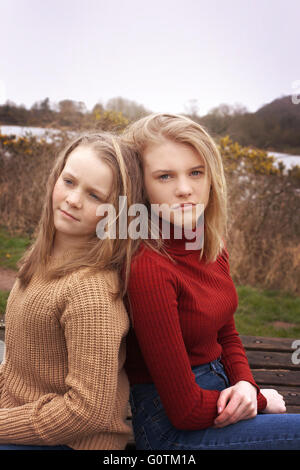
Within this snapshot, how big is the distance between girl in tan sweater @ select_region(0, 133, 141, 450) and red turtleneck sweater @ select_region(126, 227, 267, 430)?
0.19 feet

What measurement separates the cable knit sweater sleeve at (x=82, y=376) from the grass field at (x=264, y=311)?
243cm

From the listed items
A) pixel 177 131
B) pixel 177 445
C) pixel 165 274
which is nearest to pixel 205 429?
pixel 177 445

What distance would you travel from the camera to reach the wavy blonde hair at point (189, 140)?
1.46 meters

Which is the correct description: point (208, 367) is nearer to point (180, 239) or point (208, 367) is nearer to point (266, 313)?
point (180, 239)

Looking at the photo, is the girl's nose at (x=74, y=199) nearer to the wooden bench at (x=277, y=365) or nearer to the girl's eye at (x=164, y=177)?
the girl's eye at (x=164, y=177)

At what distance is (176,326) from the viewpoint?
1.31 metres

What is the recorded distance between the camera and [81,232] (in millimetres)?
1444

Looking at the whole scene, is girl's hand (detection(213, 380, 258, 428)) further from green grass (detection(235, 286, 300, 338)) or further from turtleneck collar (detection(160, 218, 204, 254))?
green grass (detection(235, 286, 300, 338))

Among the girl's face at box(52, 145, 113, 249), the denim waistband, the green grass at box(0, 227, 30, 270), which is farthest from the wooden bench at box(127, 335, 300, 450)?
the green grass at box(0, 227, 30, 270)

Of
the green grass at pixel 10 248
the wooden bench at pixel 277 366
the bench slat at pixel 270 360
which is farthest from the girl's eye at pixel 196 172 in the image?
the green grass at pixel 10 248

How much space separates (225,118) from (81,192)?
6340 millimetres

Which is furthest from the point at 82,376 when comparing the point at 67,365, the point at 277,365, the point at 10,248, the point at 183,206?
the point at 10,248

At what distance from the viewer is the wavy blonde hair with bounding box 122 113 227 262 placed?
1.46 meters

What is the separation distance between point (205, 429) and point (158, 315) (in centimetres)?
40
